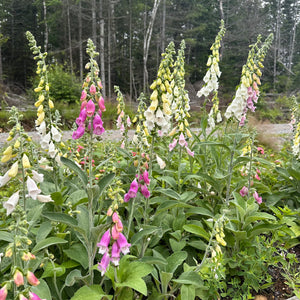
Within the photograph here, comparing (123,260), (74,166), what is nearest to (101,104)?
(74,166)

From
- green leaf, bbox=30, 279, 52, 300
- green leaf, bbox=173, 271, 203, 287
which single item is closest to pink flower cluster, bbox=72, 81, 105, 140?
green leaf, bbox=30, 279, 52, 300

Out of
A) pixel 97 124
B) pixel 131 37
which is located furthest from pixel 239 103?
pixel 131 37

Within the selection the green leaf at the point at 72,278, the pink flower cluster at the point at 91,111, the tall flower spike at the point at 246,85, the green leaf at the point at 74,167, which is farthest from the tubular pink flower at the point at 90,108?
the tall flower spike at the point at 246,85

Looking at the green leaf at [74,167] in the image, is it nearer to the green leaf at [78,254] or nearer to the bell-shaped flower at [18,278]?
the green leaf at [78,254]

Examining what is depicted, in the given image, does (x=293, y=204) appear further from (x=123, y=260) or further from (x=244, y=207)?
(x=123, y=260)

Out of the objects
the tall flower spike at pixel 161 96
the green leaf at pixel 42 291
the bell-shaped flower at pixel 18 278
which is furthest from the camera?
the tall flower spike at pixel 161 96

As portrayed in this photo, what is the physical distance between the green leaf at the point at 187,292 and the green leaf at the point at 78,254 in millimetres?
667

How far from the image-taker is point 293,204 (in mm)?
3574

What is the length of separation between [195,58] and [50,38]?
14992 mm

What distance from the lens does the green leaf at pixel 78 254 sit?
6.23 ft

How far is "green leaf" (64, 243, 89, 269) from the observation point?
1899mm

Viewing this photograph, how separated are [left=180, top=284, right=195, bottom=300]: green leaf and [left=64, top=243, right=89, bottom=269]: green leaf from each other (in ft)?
2.19

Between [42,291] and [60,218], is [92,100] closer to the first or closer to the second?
[60,218]

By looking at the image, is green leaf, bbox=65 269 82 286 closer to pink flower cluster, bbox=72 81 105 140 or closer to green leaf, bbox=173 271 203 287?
green leaf, bbox=173 271 203 287
